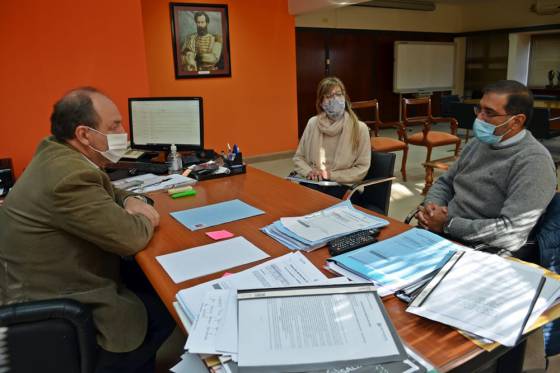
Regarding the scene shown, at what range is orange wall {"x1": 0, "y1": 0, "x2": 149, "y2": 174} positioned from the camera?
2.95m

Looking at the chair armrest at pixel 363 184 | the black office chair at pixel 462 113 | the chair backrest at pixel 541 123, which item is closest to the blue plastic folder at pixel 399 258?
the chair armrest at pixel 363 184

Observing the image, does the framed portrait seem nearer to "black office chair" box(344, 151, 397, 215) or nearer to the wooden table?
the wooden table

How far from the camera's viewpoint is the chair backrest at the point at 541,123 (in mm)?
4930

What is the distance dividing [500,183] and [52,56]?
3.08 metres

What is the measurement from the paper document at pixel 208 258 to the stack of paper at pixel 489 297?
0.54 metres

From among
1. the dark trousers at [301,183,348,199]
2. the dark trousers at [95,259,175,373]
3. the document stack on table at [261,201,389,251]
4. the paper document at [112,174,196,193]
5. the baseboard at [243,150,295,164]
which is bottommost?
the baseboard at [243,150,295,164]

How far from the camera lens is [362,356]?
82 centimetres

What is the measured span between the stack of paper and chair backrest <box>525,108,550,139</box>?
4.60 meters

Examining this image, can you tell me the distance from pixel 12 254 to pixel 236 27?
4655 millimetres

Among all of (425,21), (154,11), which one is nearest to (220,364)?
(154,11)

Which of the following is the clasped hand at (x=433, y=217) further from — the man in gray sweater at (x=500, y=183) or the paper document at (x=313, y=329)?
the paper document at (x=313, y=329)

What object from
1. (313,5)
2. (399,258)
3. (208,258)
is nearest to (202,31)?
(313,5)

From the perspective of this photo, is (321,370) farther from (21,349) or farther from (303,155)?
(303,155)

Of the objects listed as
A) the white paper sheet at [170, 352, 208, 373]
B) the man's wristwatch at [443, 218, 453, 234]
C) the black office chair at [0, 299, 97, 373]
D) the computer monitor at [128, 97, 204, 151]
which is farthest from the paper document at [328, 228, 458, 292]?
the computer monitor at [128, 97, 204, 151]
